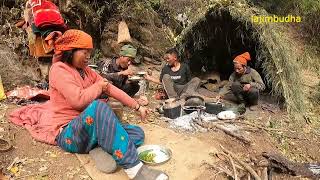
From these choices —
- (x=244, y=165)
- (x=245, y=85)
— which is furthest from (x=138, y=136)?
(x=245, y=85)

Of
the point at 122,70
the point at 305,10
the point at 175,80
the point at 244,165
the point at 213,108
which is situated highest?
the point at 305,10

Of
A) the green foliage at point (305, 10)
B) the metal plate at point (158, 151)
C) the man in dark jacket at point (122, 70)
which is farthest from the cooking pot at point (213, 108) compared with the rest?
the green foliage at point (305, 10)

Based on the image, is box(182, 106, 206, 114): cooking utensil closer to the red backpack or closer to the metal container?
the metal container

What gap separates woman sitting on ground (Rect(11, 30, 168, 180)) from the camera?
3082mm

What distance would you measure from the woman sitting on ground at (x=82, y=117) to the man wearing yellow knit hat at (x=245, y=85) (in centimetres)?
245

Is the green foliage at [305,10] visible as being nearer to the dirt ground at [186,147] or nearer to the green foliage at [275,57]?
the green foliage at [275,57]

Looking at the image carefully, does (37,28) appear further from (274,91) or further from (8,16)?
(274,91)

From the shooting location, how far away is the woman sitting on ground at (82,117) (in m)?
3.08

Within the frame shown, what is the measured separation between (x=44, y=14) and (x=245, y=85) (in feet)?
9.84

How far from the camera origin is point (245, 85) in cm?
558

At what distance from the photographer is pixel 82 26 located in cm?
689

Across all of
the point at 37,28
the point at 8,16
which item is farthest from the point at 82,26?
the point at 37,28

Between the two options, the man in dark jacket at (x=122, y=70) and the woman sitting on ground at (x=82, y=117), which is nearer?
the woman sitting on ground at (x=82, y=117)

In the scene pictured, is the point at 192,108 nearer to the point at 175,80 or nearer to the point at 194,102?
the point at 194,102
